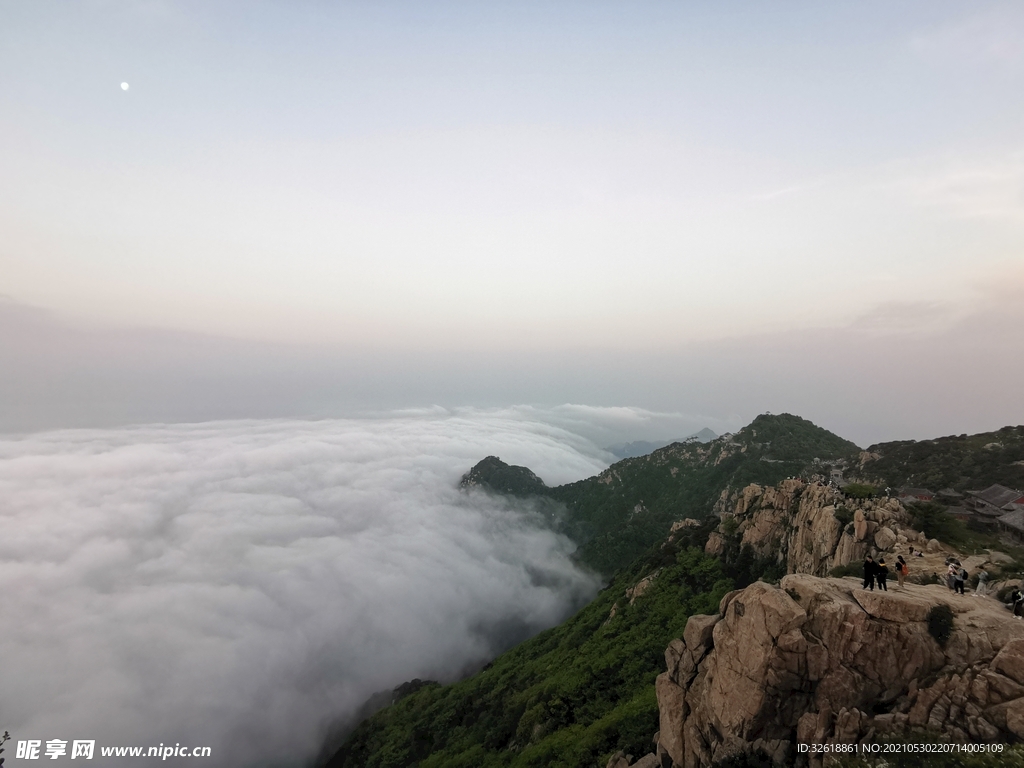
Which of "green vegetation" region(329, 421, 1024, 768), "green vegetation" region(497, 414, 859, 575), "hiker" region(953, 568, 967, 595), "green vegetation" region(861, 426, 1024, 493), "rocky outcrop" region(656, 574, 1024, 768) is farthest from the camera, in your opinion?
"green vegetation" region(497, 414, 859, 575)

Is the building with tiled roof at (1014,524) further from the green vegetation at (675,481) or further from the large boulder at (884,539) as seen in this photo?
the green vegetation at (675,481)

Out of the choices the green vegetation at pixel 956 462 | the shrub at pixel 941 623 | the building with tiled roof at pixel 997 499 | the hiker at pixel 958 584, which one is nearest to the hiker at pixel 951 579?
the hiker at pixel 958 584

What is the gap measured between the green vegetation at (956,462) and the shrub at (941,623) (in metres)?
58.3

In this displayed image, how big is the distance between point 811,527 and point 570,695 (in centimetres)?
3156

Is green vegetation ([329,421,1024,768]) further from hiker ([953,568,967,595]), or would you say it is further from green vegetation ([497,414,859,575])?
hiker ([953,568,967,595])

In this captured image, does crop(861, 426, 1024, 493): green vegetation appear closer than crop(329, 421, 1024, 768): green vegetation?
No

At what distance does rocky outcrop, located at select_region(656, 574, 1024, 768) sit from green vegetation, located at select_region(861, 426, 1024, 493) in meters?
58.8

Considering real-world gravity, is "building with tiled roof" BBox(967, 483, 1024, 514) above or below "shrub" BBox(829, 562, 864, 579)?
above

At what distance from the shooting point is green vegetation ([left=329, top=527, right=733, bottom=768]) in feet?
117

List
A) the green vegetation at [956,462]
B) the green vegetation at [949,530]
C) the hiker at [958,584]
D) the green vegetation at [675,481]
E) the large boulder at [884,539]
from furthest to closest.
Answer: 1. the green vegetation at [675,481]
2. the green vegetation at [956,462]
3. the large boulder at [884,539]
4. the green vegetation at [949,530]
5. the hiker at [958,584]

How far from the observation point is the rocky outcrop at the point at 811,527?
34469mm

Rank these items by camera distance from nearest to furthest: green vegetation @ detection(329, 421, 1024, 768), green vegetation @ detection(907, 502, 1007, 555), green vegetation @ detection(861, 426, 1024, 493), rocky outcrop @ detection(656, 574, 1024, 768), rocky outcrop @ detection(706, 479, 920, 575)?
rocky outcrop @ detection(656, 574, 1024, 768) → green vegetation @ detection(907, 502, 1007, 555) → green vegetation @ detection(329, 421, 1024, 768) → rocky outcrop @ detection(706, 479, 920, 575) → green vegetation @ detection(861, 426, 1024, 493)

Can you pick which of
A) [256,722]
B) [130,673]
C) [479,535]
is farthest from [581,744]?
[479,535]

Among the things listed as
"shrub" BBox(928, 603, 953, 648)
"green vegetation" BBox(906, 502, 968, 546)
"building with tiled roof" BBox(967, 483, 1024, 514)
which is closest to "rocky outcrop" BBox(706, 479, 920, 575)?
"green vegetation" BBox(906, 502, 968, 546)
